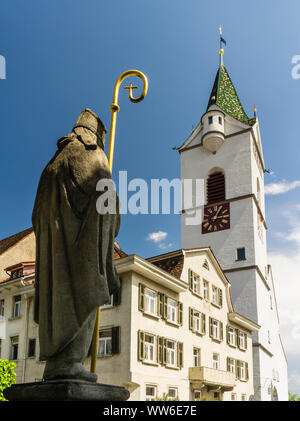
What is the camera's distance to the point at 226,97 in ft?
200

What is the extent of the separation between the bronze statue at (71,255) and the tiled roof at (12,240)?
35775mm

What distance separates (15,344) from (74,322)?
27.3 metres

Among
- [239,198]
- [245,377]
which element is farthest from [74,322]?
[239,198]

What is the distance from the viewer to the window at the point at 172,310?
27439 mm

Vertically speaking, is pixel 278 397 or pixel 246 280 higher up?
pixel 246 280

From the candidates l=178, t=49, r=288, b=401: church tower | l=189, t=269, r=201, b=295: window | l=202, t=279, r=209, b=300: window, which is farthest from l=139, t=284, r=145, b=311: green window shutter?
l=178, t=49, r=288, b=401: church tower

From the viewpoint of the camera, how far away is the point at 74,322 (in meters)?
4.74

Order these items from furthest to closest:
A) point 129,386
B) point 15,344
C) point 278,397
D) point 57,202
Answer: point 278,397
point 15,344
point 129,386
point 57,202

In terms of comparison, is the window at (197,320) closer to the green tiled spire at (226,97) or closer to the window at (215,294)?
the window at (215,294)

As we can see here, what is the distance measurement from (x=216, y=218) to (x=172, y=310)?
902 inches

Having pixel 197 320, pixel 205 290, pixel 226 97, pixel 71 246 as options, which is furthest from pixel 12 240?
pixel 71 246

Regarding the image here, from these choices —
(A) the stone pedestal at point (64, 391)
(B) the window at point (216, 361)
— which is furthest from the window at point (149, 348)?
(A) the stone pedestal at point (64, 391)

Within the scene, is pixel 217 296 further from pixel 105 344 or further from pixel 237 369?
pixel 105 344

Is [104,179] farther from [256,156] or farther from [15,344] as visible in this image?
[256,156]
